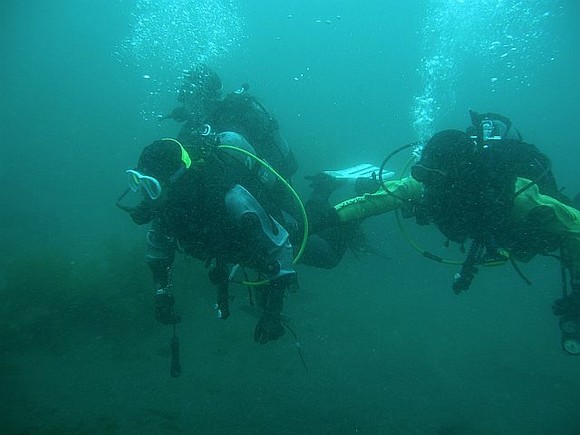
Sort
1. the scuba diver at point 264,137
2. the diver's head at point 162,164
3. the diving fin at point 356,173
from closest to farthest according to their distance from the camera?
the diver's head at point 162,164
the scuba diver at point 264,137
the diving fin at point 356,173

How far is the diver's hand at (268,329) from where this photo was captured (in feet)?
12.2

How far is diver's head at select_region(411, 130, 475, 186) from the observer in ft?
10.4

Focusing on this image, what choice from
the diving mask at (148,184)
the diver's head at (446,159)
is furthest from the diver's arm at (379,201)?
the diving mask at (148,184)

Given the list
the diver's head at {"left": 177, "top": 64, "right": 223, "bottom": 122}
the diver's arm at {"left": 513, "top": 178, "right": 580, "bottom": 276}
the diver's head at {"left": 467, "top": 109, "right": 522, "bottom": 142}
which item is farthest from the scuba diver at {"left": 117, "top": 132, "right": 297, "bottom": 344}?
the diver's head at {"left": 177, "top": 64, "right": 223, "bottom": 122}

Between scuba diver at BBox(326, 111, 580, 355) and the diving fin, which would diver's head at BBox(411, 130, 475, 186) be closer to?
scuba diver at BBox(326, 111, 580, 355)

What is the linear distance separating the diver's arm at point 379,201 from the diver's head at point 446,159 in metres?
0.48

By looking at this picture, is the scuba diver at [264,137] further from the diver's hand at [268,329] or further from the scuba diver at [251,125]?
the diver's hand at [268,329]

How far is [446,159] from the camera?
319 centimetres

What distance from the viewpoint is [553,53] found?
54.7 metres

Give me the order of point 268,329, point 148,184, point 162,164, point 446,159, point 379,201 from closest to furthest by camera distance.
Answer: point 148,184 < point 162,164 < point 446,159 < point 268,329 < point 379,201

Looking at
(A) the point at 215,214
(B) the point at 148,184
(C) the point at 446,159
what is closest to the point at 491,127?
(C) the point at 446,159

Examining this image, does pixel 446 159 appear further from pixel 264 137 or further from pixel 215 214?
pixel 264 137

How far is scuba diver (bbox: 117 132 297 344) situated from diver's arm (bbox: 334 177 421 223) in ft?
2.48

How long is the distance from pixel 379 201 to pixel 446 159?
83cm
